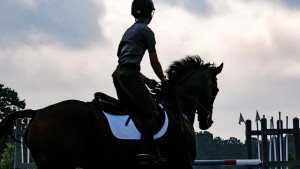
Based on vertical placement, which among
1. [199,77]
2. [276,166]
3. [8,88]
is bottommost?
[276,166]

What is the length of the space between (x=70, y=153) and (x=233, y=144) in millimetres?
123453

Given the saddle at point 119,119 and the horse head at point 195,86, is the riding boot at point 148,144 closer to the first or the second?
the saddle at point 119,119

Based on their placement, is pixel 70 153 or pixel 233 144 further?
pixel 233 144

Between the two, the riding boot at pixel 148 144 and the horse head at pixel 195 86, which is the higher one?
the horse head at pixel 195 86

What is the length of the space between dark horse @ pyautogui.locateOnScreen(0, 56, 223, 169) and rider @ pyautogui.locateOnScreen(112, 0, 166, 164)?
17 cm

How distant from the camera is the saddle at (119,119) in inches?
355

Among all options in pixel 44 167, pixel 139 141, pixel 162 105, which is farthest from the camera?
pixel 162 105

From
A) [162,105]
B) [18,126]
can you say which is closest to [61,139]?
[162,105]

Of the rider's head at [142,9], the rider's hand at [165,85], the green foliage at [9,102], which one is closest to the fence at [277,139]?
the rider's hand at [165,85]

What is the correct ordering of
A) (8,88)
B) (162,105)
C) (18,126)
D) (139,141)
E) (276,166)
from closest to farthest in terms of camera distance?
(139,141) < (162,105) < (18,126) < (276,166) < (8,88)

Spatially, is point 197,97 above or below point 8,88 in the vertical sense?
below

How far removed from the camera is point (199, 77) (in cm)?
1103

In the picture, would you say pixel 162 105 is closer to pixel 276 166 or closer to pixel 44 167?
pixel 44 167

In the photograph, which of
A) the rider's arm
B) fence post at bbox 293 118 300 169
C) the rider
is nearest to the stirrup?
the rider
